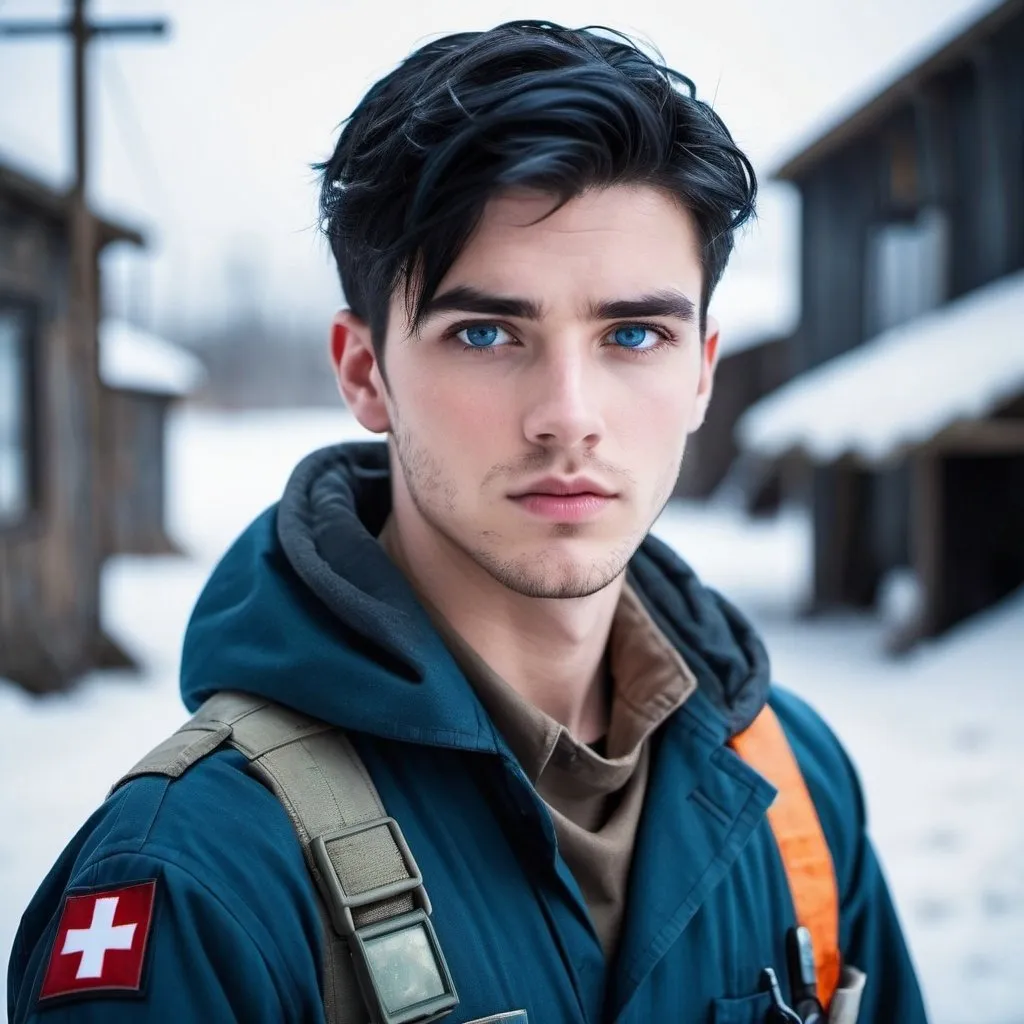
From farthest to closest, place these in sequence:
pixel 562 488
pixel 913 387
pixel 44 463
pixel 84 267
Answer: pixel 913 387 < pixel 44 463 < pixel 84 267 < pixel 562 488

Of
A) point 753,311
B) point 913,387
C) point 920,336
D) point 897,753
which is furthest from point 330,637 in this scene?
point 753,311

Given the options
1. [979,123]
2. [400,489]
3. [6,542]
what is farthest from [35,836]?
[979,123]

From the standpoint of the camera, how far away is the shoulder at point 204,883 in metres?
1.12

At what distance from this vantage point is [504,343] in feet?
4.86

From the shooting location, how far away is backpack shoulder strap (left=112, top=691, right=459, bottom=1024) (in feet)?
3.91

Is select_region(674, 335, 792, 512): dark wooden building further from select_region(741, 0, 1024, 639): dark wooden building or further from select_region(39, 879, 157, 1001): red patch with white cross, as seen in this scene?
select_region(39, 879, 157, 1001): red patch with white cross

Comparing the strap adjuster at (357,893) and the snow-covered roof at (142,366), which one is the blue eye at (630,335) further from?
the snow-covered roof at (142,366)

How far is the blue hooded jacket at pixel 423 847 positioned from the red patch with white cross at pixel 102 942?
0.03 feet

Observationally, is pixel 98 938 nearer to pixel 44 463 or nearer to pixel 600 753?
pixel 600 753

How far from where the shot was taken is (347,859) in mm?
1236

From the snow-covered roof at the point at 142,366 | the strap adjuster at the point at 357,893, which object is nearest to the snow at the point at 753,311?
the snow-covered roof at the point at 142,366

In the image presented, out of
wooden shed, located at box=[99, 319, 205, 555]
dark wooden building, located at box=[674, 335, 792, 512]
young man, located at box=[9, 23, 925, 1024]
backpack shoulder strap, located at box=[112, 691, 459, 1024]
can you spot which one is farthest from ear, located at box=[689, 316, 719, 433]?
dark wooden building, located at box=[674, 335, 792, 512]

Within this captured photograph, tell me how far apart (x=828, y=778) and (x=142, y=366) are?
42.6 feet

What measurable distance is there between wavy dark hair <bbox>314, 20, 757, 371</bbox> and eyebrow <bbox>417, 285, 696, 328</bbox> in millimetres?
24
